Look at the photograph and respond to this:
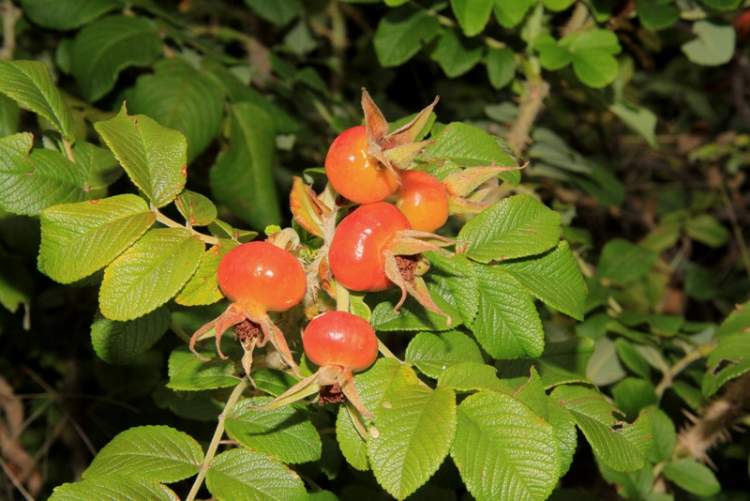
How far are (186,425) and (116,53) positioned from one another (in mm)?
923

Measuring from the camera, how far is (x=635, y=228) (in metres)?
4.11

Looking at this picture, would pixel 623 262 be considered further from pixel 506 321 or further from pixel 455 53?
pixel 506 321

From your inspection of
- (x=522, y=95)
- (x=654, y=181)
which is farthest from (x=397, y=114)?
(x=654, y=181)

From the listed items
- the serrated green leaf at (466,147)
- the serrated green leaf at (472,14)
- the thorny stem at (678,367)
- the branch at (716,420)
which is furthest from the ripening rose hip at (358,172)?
the thorny stem at (678,367)

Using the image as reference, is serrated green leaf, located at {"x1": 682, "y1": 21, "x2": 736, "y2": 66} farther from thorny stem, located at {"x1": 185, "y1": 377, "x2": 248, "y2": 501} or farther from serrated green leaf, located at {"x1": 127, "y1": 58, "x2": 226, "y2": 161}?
thorny stem, located at {"x1": 185, "y1": 377, "x2": 248, "y2": 501}

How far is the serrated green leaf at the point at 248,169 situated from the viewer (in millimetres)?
2131

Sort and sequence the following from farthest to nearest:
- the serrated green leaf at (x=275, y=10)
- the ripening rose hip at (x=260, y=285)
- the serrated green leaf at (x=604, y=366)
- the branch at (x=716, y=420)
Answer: the serrated green leaf at (x=275, y=10)
the serrated green leaf at (x=604, y=366)
the branch at (x=716, y=420)
the ripening rose hip at (x=260, y=285)

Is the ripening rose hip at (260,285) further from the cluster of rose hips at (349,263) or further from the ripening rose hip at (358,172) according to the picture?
the ripening rose hip at (358,172)

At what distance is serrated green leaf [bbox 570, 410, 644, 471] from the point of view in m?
1.27

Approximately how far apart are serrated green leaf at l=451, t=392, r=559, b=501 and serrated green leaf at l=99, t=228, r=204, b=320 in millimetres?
417

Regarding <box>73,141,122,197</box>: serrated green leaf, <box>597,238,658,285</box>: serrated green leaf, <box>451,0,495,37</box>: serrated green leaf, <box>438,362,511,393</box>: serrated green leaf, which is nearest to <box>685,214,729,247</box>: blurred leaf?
<box>597,238,658,285</box>: serrated green leaf

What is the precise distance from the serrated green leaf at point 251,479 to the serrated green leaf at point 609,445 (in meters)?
0.43

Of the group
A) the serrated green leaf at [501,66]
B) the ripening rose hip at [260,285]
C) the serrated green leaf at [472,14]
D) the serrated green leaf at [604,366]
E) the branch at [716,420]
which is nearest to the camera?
the ripening rose hip at [260,285]

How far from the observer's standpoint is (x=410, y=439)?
1069mm
